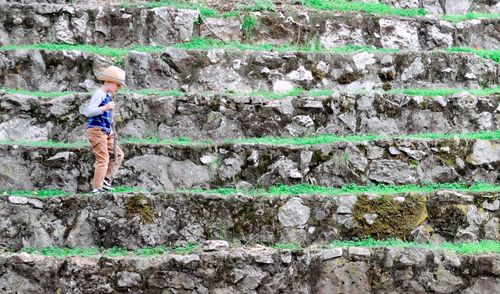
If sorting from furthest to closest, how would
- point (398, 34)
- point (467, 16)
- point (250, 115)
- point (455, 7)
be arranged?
point (455, 7) → point (467, 16) → point (398, 34) → point (250, 115)

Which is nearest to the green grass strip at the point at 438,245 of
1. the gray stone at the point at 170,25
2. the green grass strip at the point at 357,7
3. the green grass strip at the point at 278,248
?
the green grass strip at the point at 278,248

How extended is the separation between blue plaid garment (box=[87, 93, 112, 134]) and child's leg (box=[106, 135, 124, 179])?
4.6 inches

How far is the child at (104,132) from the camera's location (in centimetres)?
769

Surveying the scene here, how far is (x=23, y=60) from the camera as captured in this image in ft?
31.8

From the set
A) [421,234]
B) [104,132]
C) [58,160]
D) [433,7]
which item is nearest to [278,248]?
[421,234]

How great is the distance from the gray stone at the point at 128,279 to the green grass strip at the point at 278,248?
250 mm

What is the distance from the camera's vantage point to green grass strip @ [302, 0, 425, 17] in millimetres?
11422

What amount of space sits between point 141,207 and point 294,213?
5.00 ft

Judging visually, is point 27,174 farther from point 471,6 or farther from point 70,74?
point 471,6

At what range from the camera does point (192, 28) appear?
10.8m

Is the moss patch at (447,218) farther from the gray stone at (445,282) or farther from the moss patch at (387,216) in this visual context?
the gray stone at (445,282)

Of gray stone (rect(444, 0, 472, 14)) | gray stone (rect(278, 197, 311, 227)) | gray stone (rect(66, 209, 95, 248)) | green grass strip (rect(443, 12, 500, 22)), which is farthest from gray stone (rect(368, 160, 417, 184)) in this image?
gray stone (rect(444, 0, 472, 14))

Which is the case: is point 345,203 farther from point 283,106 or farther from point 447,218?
point 283,106

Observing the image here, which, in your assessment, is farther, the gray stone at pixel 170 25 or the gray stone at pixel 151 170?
the gray stone at pixel 170 25
